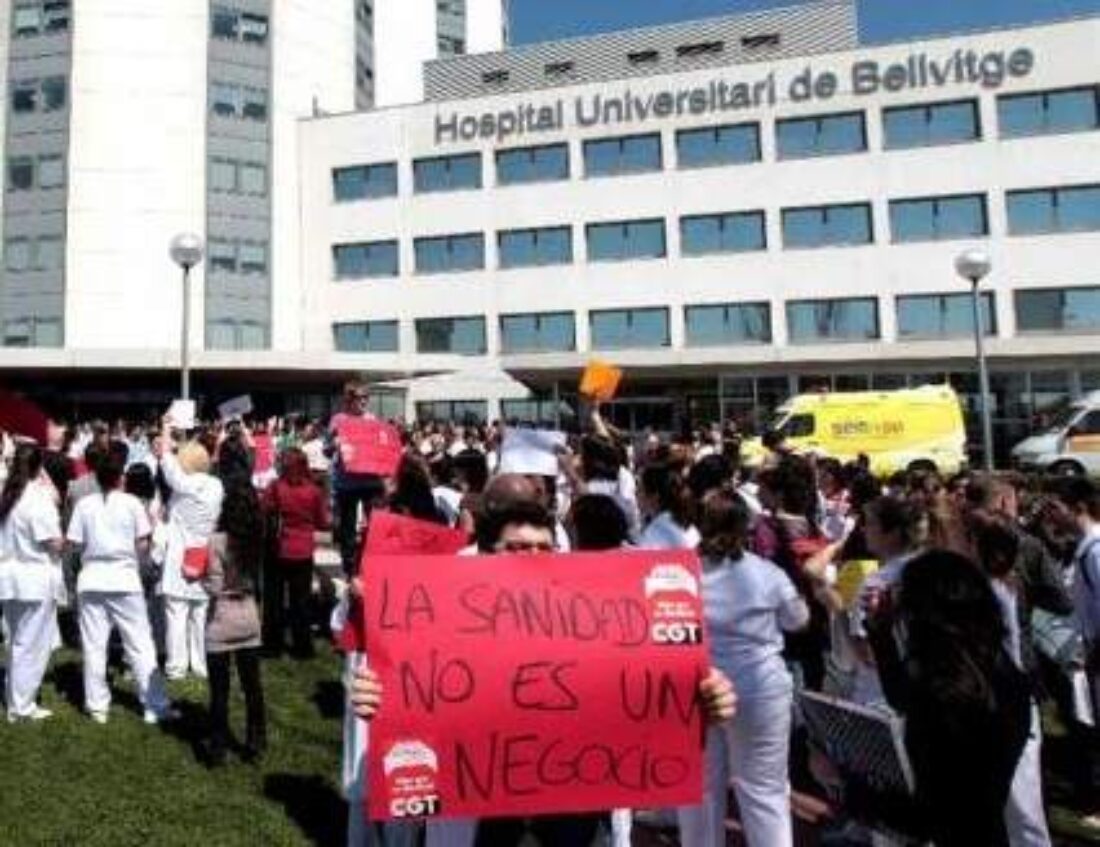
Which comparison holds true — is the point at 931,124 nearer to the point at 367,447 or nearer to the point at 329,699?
the point at 367,447

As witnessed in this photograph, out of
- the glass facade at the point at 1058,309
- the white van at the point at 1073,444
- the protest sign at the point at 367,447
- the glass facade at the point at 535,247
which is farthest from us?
the glass facade at the point at 535,247

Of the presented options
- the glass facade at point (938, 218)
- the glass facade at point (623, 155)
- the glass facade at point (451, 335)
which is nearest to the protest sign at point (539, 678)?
the glass facade at point (938, 218)

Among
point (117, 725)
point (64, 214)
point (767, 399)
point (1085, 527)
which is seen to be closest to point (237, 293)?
point (64, 214)

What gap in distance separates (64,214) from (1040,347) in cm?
3708

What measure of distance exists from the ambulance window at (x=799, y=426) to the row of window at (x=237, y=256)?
28148 mm

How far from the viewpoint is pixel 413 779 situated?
13.2 ft

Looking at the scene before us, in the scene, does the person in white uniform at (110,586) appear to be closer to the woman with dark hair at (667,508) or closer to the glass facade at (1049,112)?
the woman with dark hair at (667,508)

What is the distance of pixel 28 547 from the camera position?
9.62 meters

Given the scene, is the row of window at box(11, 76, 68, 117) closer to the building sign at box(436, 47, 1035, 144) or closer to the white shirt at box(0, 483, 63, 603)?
the building sign at box(436, 47, 1035, 144)

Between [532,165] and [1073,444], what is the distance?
85.7 feet

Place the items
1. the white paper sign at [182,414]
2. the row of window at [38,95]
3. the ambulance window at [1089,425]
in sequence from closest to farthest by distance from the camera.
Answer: the white paper sign at [182,414], the ambulance window at [1089,425], the row of window at [38,95]

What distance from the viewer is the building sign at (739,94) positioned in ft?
155

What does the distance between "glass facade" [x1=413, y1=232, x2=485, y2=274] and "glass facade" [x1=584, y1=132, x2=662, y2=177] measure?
5.48m

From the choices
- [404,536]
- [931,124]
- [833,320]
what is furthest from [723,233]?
[404,536]
